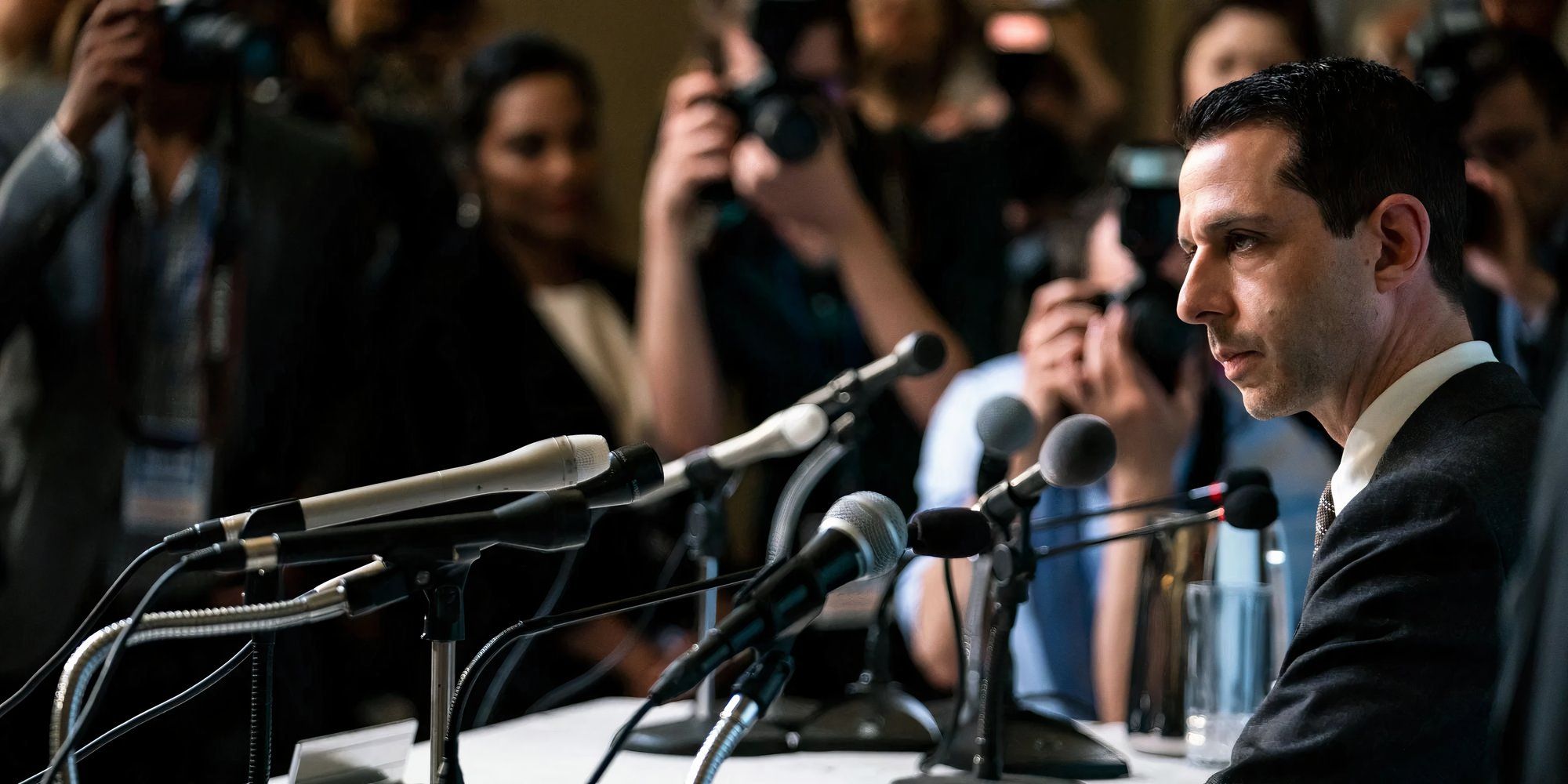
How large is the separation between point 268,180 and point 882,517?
1.82 metres

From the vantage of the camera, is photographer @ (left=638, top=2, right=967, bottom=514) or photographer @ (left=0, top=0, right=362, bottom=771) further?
photographer @ (left=638, top=2, right=967, bottom=514)

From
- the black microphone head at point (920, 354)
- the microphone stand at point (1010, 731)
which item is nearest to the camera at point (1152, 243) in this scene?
the black microphone head at point (920, 354)

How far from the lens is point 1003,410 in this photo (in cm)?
146

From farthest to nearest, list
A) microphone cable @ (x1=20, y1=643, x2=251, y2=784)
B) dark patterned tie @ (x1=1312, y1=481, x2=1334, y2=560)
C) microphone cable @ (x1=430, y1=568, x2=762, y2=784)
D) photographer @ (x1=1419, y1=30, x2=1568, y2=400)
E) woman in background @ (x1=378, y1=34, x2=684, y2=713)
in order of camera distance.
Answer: woman in background @ (x1=378, y1=34, x2=684, y2=713) → photographer @ (x1=1419, y1=30, x2=1568, y2=400) → dark patterned tie @ (x1=1312, y1=481, x2=1334, y2=560) → microphone cable @ (x1=20, y1=643, x2=251, y2=784) → microphone cable @ (x1=430, y1=568, x2=762, y2=784)

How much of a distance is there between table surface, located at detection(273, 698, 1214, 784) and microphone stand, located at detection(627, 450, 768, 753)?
0.02 m

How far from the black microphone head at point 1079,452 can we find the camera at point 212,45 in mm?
1629

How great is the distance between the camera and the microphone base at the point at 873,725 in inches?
66.8

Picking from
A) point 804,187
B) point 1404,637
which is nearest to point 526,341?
point 804,187

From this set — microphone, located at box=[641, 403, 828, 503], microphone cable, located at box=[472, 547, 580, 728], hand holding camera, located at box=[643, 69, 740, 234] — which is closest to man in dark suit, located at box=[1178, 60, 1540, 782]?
microphone, located at box=[641, 403, 828, 503]

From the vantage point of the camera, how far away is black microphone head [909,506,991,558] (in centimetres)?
124

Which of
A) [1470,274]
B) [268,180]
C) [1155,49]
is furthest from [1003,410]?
[1155,49]

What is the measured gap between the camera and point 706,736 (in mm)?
1656

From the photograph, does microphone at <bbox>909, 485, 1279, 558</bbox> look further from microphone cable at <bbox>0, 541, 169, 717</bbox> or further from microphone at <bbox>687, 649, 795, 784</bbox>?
microphone cable at <bbox>0, 541, 169, 717</bbox>

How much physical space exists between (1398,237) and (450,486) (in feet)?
2.40
